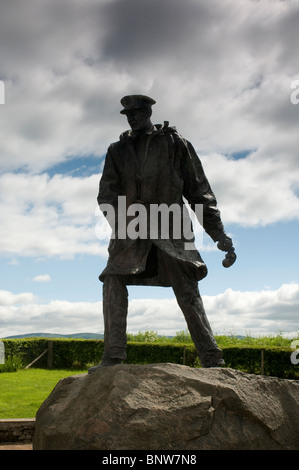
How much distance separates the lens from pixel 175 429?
384 cm

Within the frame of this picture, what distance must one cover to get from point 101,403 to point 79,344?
17554mm

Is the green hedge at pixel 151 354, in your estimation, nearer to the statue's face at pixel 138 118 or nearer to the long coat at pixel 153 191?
the long coat at pixel 153 191

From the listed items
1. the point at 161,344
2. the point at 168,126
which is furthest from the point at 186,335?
the point at 168,126

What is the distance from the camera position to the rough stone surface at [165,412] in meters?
3.80

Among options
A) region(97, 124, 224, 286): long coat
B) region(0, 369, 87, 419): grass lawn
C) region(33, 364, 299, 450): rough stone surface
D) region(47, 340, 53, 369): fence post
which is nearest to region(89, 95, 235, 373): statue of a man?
region(97, 124, 224, 286): long coat

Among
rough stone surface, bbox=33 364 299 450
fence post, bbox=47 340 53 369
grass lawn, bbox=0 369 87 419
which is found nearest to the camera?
rough stone surface, bbox=33 364 299 450

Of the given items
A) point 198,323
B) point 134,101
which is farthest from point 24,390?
point 134,101

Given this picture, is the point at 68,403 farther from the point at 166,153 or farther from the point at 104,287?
the point at 166,153

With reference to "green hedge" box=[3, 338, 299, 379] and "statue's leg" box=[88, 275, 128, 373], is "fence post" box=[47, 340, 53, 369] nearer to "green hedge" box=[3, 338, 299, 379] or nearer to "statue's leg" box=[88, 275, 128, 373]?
"green hedge" box=[3, 338, 299, 379]

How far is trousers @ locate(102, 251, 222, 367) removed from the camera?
4.73 metres

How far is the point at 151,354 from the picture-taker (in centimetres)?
1870

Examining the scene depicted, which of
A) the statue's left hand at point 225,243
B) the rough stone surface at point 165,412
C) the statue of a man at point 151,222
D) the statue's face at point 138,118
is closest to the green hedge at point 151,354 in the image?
the statue's left hand at point 225,243

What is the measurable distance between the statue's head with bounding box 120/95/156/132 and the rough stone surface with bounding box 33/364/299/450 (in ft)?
7.97
